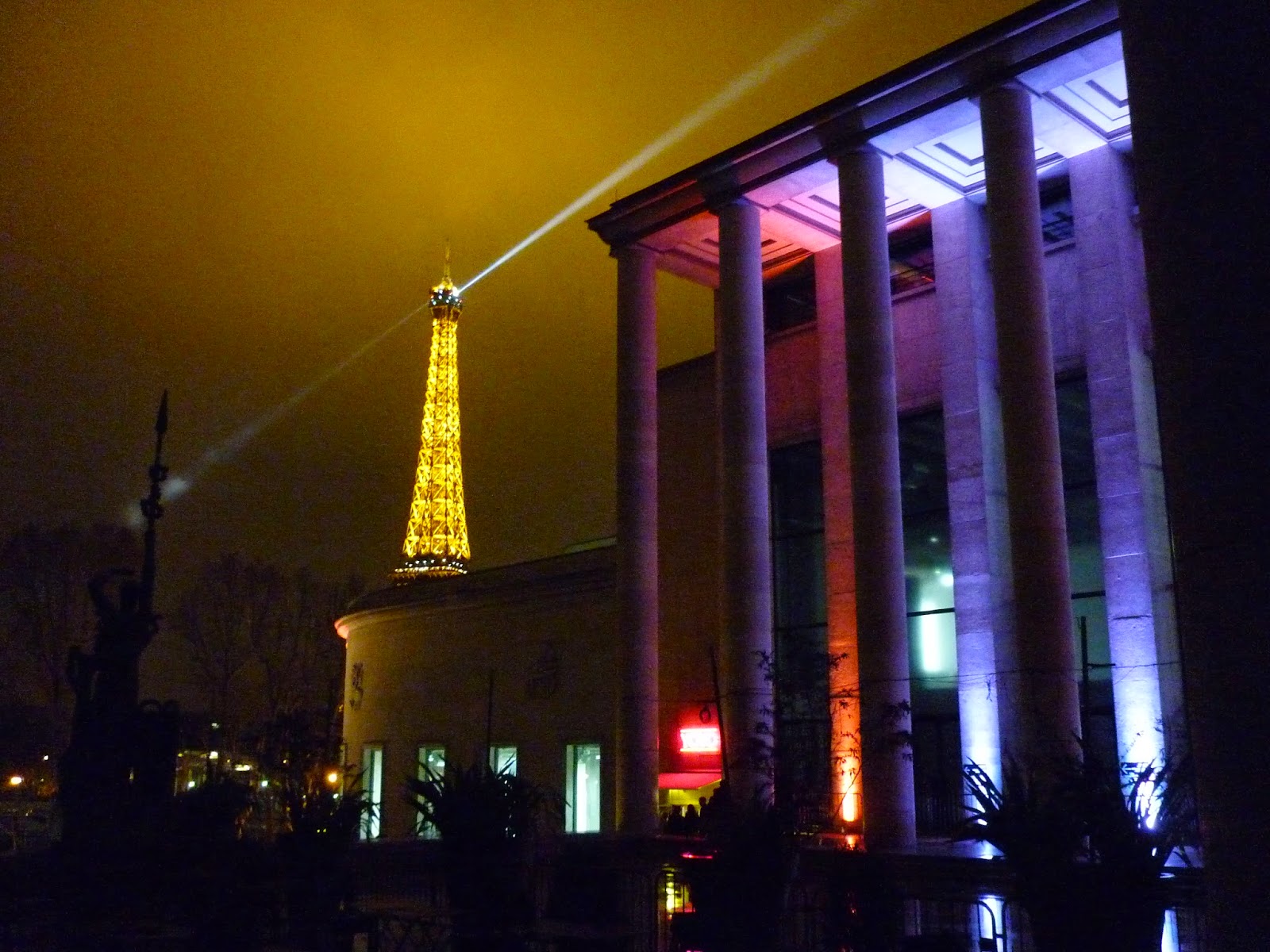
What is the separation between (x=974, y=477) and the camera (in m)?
27.0

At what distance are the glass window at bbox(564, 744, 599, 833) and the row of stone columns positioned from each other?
668 cm

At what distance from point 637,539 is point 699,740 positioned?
587 cm

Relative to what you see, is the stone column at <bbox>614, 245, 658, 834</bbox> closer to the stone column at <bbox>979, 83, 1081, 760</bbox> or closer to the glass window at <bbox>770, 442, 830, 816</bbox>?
the glass window at <bbox>770, 442, 830, 816</bbox>

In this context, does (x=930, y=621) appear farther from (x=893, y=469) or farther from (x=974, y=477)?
(x=893, y=469)

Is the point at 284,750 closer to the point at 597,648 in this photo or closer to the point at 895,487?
the point at 597,648

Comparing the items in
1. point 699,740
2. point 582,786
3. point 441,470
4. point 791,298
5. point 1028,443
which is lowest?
point 582,786

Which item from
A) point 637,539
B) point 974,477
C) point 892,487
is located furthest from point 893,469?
point 637,539

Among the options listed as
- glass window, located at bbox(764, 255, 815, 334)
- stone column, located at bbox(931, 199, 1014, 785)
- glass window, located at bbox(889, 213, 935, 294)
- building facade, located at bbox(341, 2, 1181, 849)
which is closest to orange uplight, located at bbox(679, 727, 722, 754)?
building facade, located at bbox(341, 2, 1181, 849)

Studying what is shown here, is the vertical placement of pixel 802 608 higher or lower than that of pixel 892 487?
lower

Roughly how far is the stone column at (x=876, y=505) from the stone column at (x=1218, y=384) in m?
18.7

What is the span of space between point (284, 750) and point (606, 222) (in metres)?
17.6

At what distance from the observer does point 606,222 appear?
106 feet

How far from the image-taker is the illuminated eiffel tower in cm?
8788

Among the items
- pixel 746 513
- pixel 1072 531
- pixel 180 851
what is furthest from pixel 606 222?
pixel 180 851
